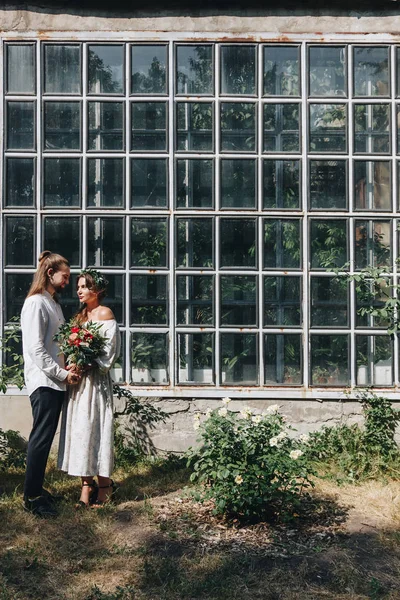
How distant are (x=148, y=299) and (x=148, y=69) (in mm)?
2206

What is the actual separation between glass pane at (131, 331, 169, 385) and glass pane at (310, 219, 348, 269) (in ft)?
5.35

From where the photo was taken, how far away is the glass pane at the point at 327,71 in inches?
250

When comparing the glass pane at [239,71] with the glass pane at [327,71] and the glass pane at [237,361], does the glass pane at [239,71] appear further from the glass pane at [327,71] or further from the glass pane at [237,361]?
the glass pane at [237,361]

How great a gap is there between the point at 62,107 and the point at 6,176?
0.85m

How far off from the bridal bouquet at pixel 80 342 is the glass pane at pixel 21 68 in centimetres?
A: 266

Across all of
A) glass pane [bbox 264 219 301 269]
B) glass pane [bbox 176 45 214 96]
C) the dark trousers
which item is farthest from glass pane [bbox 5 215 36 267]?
glass pane [bbox 264 219 301 269]

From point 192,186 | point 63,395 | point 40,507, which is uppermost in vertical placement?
point 192,186

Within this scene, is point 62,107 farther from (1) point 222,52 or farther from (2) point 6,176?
(1) point 222,52

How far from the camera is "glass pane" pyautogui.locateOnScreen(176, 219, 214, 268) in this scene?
631 cm

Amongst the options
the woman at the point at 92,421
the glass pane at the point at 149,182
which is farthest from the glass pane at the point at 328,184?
the woman at the point at 92,421

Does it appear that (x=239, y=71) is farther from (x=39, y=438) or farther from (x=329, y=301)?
(x=39, y=438)

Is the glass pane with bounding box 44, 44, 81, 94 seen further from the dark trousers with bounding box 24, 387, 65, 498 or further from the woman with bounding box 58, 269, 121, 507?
the dark trousers with bounding box 24, 387, 65, 498

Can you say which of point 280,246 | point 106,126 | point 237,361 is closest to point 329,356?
point 237,361

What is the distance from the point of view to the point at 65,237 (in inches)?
249
